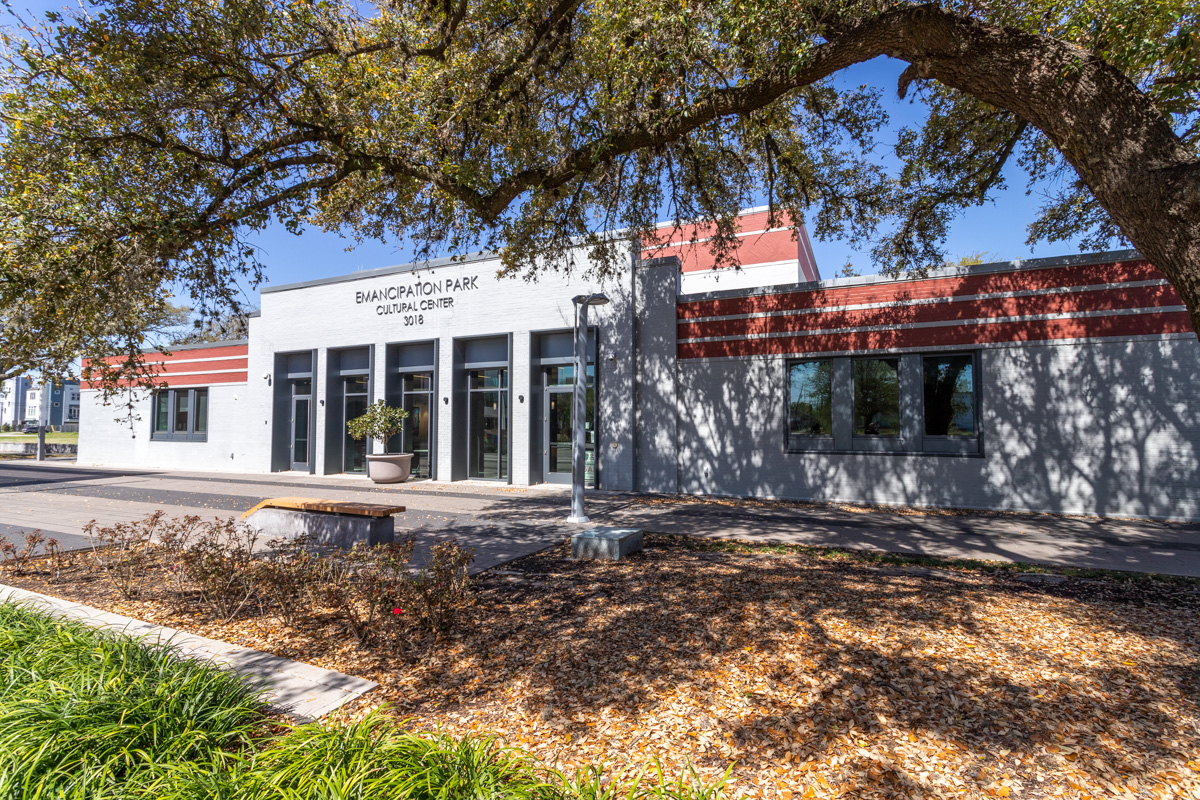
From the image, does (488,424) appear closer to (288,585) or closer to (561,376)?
(561,376)

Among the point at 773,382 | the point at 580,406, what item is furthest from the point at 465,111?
the point at 773,382

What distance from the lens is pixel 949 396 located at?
39.0 feet

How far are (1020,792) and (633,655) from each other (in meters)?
2.20

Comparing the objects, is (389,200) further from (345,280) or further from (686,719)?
(345,280)

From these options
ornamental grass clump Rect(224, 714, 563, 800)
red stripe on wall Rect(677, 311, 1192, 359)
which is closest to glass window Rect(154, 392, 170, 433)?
red stripe on wall Rect(677, 311, 1192, 359)

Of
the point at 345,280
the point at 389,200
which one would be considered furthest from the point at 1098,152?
the point at 345,280

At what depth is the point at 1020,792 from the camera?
2586 millimetres

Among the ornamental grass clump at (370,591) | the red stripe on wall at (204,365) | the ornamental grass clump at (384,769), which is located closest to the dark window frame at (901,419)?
the ornamental grass clump at (370,591)

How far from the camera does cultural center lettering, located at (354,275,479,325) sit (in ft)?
54.9

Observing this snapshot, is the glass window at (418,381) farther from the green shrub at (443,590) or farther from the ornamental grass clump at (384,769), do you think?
the ornamental grass clump at (384,769)

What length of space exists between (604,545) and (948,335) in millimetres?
9074

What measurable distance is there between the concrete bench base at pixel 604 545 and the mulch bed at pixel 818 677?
3.63 feet

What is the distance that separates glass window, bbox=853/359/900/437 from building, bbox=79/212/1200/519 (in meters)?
0.04

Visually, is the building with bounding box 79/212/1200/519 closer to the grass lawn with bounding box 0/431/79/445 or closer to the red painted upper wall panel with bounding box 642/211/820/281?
the red painted upper wall panel with bounding box 642/211/820/281
